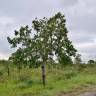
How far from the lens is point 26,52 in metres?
32.2

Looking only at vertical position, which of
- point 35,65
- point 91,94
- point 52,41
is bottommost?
point 91,94

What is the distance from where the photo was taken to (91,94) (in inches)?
1008

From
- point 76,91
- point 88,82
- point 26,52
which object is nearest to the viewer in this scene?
point 76,91

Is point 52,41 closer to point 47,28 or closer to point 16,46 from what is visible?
point 47,28

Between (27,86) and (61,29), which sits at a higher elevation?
(61,29)

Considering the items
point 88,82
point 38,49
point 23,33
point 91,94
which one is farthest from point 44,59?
point 91,94

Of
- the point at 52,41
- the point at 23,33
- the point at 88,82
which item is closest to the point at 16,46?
the point at 23,33

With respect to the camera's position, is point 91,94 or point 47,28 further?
point 47,28

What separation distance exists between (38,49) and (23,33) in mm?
2105

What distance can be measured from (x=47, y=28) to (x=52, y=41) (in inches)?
52.3

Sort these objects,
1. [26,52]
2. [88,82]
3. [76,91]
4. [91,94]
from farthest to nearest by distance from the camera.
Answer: [88,82], [26,52], [76,91], [91,94]

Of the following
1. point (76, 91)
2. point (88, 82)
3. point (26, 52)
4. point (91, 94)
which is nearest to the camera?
point (91, 94)

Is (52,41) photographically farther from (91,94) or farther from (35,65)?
(91,94)

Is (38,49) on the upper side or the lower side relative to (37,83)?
upper
